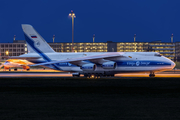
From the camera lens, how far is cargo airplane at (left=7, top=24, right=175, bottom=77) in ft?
124

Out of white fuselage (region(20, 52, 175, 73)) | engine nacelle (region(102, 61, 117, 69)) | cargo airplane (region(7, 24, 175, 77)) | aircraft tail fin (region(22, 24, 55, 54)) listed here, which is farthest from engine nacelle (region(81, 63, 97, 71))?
aircraft tail fin (region(22, 24, 55, 54))

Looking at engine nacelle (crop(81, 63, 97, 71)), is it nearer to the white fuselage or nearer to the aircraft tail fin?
the white fuselage

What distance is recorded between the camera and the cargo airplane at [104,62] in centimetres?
3788

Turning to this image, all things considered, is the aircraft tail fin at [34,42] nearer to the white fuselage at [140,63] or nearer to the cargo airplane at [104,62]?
the cargo airplane at [104,62]

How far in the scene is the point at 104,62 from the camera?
128 ft
